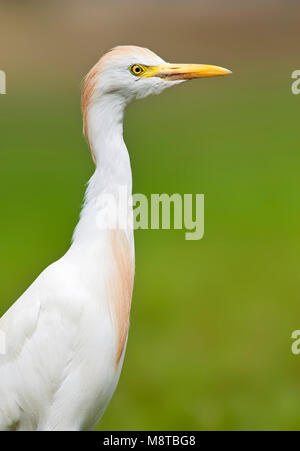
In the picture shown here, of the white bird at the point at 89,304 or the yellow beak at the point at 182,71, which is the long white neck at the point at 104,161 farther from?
the yellow beak at the point at 182,71

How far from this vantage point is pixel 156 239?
4.88 m

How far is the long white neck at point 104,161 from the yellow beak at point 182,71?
13cm

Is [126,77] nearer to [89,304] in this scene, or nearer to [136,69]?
[136,69]

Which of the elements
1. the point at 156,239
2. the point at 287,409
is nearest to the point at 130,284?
the point at 287,409

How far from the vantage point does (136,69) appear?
1.74 m

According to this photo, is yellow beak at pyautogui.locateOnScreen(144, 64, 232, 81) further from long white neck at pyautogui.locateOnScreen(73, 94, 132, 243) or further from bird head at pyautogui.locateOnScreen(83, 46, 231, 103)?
long white neck at pyautogui.locateOnScreen(73, 94, 132, 243)

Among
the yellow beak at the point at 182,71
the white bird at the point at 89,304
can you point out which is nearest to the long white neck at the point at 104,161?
the white bird at the point at 89,304

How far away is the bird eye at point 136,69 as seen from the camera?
1.73 metres

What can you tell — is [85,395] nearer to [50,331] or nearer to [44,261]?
[50,331]

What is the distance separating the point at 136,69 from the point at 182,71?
0.37 ft

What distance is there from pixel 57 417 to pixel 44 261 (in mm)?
2692

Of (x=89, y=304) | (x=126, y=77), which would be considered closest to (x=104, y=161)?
(x=126, y=77)

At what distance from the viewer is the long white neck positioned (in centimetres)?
167

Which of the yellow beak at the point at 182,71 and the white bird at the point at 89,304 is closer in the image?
the white bird at the point at 89,304
